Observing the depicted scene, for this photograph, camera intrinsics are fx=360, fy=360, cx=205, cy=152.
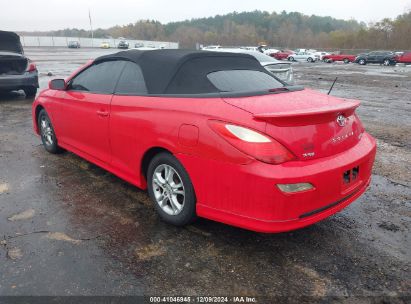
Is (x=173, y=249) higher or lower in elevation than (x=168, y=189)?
lower

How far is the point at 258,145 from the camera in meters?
2.57

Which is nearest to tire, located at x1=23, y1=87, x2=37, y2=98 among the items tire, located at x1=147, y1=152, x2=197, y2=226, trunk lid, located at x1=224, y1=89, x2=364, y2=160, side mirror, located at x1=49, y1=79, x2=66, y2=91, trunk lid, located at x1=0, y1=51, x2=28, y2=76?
trunk lid, located at x1=0, y1=51, x2=28, y2=76

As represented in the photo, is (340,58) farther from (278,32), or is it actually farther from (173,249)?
(278,32)

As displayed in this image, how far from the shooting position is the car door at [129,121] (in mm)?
3402

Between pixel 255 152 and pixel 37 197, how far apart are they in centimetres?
266

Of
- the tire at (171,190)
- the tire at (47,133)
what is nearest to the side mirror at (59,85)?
the tire at (47,133)

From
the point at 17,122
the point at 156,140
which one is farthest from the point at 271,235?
the point at 17,122

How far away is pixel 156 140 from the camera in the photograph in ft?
10.5

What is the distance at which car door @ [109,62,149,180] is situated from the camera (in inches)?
134

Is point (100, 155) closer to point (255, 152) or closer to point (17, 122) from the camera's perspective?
point (255, 152)

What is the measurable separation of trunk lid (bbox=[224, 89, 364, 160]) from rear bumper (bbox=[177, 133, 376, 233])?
10 centimetres

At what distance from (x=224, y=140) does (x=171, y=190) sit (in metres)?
0.88

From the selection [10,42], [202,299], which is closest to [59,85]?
[202,299]

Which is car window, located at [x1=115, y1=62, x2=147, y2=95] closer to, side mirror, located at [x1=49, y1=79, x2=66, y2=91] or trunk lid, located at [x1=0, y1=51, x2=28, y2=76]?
side mirror, located at [x1=49, y1=79, x2=66, y2=91]
